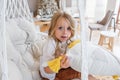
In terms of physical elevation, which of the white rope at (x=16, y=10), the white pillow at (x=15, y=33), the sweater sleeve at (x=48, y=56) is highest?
the white rope at (x=16, y=10)

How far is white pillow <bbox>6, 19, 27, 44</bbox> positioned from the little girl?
390 millimetres

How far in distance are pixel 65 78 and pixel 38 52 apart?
0.45 meters

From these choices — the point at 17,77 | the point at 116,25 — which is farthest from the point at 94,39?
the point at 17,77

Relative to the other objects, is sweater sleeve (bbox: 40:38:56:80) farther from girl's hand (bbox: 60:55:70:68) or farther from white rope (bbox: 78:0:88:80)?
white rope (bbox: 78:0:88:80)

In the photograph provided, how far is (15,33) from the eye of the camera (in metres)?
1.56

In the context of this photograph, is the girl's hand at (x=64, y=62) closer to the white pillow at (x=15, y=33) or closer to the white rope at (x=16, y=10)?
the white pillow at (x=15, y=33)

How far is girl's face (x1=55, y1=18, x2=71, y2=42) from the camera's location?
124 centimetres

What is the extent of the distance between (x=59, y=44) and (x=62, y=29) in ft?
0.37

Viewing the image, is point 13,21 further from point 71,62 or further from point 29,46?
point 71,62

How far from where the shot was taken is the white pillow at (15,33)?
1.54 m

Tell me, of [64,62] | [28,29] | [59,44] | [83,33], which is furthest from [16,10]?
[83,33]

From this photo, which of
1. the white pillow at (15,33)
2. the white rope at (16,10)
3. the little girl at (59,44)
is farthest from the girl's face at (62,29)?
the white rope at (16,10)

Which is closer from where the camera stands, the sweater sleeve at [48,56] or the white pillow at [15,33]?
the sweater sleeve at [48,56]

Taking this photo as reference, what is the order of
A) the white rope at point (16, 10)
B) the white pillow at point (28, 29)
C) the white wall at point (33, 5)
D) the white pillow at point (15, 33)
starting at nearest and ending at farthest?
the white pillow at point (15, 33)
the white pillow at point (28, 29)
the white rope at point (16, 10)
the white wall at point (33, 5)
